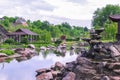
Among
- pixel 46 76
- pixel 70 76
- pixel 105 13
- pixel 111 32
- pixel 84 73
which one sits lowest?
pixel 46 76

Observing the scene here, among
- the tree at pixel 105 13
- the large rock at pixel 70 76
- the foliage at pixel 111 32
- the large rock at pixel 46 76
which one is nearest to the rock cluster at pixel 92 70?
the large rock at pixel 70 76

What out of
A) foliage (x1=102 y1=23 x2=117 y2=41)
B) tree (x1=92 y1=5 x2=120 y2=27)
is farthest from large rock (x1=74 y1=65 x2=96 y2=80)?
tree (x1=92 y1=5 x2=120 y2=27)

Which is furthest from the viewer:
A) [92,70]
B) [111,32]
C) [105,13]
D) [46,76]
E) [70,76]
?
[105,13]

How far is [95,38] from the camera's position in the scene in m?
31.0

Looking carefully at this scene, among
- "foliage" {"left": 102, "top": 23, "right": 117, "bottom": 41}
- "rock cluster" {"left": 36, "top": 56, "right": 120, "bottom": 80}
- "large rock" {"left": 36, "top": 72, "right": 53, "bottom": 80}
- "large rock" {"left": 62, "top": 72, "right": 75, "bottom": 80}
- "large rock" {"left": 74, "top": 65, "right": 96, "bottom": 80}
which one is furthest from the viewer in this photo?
"foliage" {"left": 102, "top": 23, "right": 117, "bottom": 41}

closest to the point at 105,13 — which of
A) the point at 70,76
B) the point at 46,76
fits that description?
the point at 46,76

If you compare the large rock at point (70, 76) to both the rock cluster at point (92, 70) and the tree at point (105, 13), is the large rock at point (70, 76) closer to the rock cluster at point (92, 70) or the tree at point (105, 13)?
the rock cluster at point (92, 70)

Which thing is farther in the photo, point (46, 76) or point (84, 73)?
point (46, 76)

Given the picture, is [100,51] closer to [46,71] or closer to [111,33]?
[46,71]

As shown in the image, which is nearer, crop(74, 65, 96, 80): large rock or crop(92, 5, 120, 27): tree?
crop(74, 65, 96, 80): large rock

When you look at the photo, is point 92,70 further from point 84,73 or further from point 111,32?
point 111,32

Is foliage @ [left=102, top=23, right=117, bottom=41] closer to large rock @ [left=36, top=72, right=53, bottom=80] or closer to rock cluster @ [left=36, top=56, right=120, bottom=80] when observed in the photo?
large rock @ [left=36, top=72, right=53, bottom=80]

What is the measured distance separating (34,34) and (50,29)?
29254mm

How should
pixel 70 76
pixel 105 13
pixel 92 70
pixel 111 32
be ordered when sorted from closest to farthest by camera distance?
pixel 92 70, pixel 70 76, pixel 111 32, pixel 105 13
